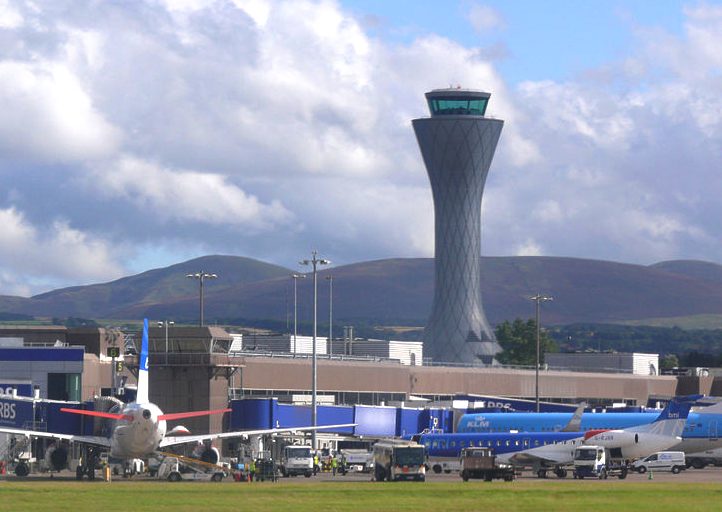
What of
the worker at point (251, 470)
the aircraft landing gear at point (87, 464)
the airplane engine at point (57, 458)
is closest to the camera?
the aircraft landing gear at point (87, 464)

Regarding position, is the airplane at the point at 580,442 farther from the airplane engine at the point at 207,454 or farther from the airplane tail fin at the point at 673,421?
the airplane engine at the point at 207,454

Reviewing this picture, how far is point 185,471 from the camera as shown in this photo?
344ft

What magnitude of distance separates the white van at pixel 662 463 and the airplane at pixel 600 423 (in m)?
6.25

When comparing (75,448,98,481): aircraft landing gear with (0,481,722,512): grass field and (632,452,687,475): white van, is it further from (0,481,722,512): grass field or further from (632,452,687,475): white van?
(632,452,687,475): white van

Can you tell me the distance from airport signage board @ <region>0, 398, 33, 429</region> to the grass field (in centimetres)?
2576

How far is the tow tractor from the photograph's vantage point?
338ft

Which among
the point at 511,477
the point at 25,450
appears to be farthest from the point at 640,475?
the point at 25,450

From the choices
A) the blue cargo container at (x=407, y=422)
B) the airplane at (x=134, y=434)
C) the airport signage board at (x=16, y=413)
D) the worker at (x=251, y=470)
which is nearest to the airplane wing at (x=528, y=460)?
the worker at (x=251, y=470)

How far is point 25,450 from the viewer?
4685 inches

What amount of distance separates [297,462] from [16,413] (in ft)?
74.2

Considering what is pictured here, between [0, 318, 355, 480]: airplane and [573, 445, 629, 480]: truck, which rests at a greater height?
[0, 318, 355, 480]: airplane

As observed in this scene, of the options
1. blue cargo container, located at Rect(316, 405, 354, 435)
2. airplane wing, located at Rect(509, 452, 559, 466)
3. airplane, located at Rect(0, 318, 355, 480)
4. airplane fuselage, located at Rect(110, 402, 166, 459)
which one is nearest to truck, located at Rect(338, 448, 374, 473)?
airplane wing, located at Rect(509, 452, 559, 466)

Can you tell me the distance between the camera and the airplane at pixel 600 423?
5212 inches

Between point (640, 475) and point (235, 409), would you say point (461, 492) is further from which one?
point (235, 409)
